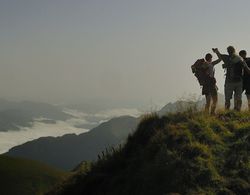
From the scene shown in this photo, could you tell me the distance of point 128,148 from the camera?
19.4 meters

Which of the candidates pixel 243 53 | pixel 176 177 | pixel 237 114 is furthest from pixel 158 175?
pixel 243 53

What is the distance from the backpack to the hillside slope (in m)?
2.00

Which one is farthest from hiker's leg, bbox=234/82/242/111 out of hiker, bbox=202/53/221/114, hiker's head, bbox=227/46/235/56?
hiker's head, bbox=227/46/235/56

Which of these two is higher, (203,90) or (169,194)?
(203,90)

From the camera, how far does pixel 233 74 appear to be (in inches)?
828

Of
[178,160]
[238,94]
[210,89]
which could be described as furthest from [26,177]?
[178,160]

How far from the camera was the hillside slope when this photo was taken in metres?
14.0

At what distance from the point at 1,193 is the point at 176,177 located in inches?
2444

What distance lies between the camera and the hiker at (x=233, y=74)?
68.9 ft

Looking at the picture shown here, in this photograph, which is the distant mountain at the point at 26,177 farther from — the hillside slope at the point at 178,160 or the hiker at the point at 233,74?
the hillside slope at the point at 178,160

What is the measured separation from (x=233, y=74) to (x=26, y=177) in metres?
63.1

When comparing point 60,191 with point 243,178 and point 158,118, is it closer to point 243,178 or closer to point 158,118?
point 158,118

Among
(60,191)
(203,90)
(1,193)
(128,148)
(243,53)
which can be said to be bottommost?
(1,193)

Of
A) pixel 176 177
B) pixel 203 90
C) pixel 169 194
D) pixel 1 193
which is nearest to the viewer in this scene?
pixel 169 194
